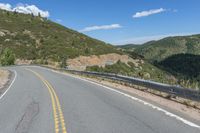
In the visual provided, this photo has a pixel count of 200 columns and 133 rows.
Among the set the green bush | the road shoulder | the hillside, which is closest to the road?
the road shoulder

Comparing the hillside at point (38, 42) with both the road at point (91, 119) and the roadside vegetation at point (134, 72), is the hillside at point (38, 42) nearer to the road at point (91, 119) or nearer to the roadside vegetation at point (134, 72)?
the roadside vegetation at point (134, 72)

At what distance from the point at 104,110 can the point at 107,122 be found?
8.36 feet

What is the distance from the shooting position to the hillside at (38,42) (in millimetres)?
116300

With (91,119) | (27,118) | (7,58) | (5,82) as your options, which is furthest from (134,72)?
(7,58)

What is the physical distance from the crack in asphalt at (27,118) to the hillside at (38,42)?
9100 centimetres

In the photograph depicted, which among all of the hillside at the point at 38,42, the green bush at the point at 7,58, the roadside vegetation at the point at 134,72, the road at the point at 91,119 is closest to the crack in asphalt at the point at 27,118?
the road at the point at 91,119

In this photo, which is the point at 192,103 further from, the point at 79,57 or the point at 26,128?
the point at 79,57

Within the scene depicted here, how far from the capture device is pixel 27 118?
11.6 m

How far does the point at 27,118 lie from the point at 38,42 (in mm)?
124764

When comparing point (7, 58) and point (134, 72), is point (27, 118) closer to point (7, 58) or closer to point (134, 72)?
point (134, 72)

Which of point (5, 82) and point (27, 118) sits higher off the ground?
point (27, 118)

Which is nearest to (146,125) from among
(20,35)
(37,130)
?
(37,130)

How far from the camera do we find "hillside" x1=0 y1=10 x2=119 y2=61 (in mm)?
116300

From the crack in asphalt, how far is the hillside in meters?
91.0
